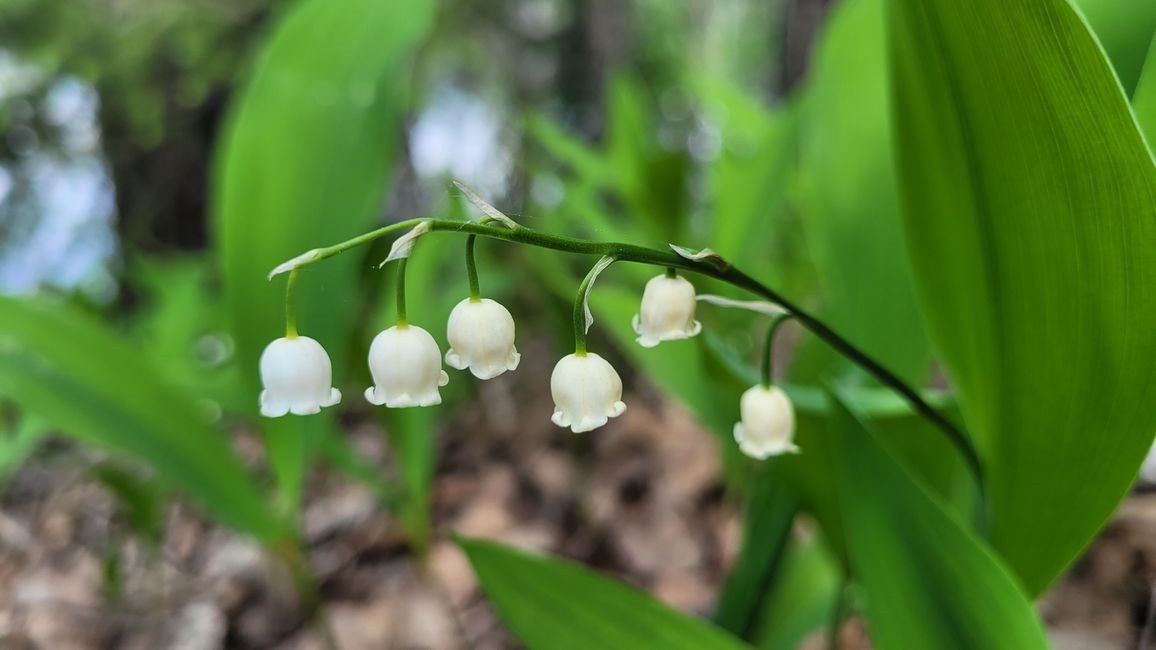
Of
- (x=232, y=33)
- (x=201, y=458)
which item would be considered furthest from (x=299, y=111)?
(x=232, y=33)

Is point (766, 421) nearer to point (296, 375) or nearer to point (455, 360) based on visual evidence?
point (455, 360)

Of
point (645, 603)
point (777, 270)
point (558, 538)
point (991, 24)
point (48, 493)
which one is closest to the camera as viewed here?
point (991, 24)

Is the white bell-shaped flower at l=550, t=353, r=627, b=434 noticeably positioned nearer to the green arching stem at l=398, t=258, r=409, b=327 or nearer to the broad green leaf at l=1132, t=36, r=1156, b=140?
the green arching stem at l=398, t=258, r=409, b=327

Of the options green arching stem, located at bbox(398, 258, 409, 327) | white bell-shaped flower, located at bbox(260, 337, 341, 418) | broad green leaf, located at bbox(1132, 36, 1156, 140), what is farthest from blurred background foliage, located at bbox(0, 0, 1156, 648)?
white bell-shaped flower, located at bbox(260, 337, 341, 418)

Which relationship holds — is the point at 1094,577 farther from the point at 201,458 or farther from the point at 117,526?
the point at 117,526

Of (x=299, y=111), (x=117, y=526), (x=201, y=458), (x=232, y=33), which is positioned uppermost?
(x=299, y=111)

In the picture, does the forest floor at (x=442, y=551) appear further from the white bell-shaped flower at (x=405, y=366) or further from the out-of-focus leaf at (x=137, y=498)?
the white bell-shaped flower at (x=405, y=366)
